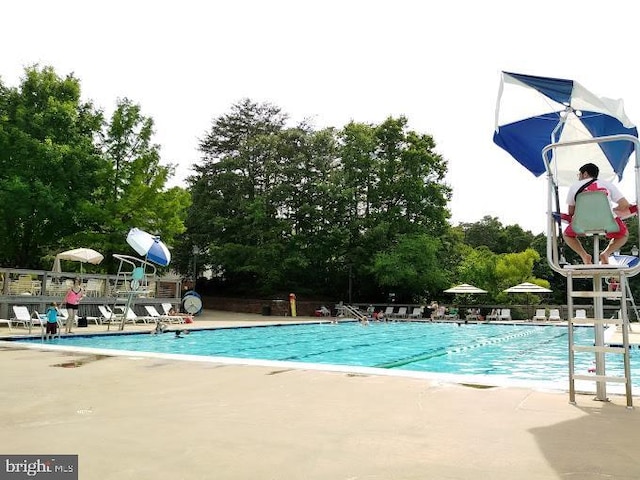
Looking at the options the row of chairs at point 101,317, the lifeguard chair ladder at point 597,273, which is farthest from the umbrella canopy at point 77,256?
the lifeguard chair ladder at point 597,273

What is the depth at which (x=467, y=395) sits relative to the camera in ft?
18.8

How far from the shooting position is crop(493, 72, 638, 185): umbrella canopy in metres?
6.11

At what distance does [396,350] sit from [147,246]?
947 cm

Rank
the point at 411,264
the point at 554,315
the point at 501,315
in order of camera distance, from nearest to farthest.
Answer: the point at 554,315
the point at 501,315
the point at 411,264

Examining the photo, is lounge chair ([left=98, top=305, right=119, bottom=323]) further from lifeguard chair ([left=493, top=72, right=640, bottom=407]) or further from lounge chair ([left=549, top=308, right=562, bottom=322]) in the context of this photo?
lounge chair ([left=549, top=308, right=562, bottom=322])

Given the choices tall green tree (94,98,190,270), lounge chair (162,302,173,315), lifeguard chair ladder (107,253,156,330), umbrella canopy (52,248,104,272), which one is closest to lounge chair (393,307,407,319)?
tall green tree (94,98,190,270)

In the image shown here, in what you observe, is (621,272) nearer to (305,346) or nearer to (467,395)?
(467,395)

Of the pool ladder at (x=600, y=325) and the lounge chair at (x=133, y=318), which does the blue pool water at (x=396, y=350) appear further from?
the pool ladder at (x=600, y=325)

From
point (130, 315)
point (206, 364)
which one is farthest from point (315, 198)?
point (206, 364)

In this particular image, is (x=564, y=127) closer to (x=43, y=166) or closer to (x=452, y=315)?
(x=43, y=166)

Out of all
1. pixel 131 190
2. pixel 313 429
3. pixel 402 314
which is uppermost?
pixel 131 190

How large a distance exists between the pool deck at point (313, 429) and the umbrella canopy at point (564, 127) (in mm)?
3063
